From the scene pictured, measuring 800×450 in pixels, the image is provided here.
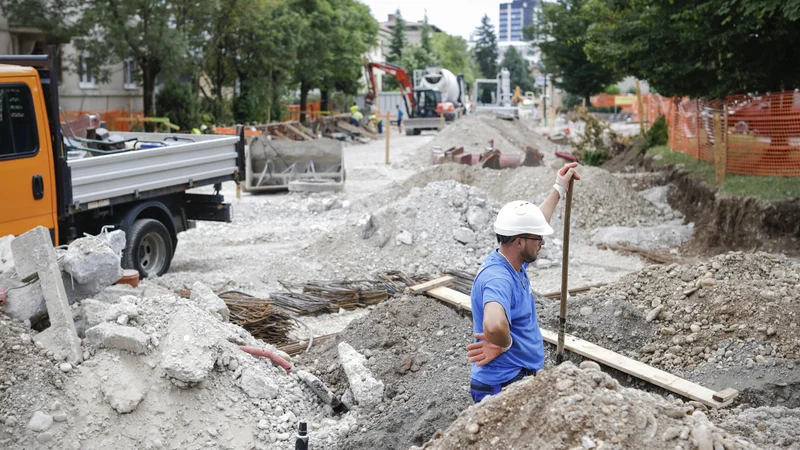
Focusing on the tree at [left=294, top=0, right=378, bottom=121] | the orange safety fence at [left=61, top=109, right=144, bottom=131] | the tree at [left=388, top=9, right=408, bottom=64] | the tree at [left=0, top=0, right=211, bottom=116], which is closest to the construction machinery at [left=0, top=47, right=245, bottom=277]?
the tree at [left=0, top=0, right=211, bottom=116]

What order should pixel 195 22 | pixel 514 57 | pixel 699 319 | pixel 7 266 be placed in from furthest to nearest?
pixel 514 57
pixel 195 22
pixel 699 319
pixel 7 266

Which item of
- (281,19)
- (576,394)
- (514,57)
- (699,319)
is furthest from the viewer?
(514,57)

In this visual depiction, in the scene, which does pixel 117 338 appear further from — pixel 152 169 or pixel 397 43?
pixel 397 43

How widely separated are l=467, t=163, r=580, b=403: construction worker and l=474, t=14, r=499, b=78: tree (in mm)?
119968

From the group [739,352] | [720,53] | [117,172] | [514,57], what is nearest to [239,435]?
[739,352]

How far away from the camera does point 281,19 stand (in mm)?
36312

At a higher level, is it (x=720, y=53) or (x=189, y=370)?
(x=720, y=53)

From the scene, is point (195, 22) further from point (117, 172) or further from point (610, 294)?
point (610, 294)

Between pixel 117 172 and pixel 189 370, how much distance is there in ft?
15.5

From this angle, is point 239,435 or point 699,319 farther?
point 699,319

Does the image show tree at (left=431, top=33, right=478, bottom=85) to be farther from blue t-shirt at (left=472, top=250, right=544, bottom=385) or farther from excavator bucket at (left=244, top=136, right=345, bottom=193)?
blue t-shirt at (left=472, top=250, right=544, bottom=385)

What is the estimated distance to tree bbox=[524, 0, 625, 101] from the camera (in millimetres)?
34719

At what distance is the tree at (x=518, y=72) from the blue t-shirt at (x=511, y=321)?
386 feet

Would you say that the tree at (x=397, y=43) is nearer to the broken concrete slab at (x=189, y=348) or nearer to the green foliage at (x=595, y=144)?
the green foliage at (x=595, y=144)
